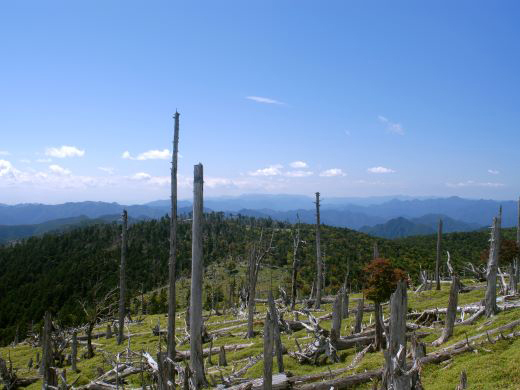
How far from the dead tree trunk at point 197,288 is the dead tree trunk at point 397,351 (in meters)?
7.78

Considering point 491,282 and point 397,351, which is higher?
point 397,351

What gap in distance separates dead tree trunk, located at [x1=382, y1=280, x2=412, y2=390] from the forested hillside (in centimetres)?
6023

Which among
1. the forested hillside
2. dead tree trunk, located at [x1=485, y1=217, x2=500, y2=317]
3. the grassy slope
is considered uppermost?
dead tree trunk, located at [x1=485, y1=217, x2=500, y2=317]

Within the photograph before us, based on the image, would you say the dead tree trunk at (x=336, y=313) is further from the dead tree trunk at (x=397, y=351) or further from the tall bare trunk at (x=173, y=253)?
the dead tree trunk at (x=397, y=351)

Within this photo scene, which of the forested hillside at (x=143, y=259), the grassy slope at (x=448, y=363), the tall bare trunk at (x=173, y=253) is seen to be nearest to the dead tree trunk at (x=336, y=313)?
the grassy slope at (x=448, y=363)

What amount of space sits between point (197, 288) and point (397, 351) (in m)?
8.30

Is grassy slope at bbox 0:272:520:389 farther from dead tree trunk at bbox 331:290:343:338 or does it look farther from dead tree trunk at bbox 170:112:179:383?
dead tree trunk at bbox 170:112:179:383

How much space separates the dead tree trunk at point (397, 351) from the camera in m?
8.18

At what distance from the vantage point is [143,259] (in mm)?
103438

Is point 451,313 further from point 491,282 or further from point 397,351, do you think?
point 397,351

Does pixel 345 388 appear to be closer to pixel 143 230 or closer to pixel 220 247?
pixel 220 247

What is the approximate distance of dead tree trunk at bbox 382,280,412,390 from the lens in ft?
26.8

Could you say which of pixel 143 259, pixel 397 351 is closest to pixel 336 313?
pixel 397 351

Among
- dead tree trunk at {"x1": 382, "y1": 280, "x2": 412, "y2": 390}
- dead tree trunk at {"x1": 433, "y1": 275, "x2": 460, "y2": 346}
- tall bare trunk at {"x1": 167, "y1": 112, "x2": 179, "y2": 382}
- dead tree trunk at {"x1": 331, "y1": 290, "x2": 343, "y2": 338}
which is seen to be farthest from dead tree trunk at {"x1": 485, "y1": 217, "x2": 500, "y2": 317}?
tall bare trunk at {"x1": 167, "y1": 112, "x2": 179, "y2": 382}
